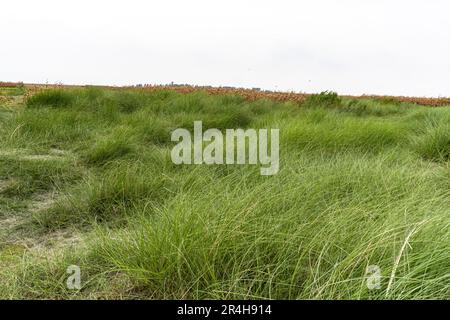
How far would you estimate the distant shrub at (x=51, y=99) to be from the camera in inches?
272

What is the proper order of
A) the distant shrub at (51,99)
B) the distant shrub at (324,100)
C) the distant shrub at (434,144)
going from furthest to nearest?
the distant shrub at (324,100) → the distant shrub at (51,99) → the distant shrub at (434,144)

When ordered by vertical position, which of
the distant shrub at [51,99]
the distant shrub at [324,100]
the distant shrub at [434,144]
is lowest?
the distant shrub at [434,144]

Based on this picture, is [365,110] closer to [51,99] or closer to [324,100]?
[324,100]

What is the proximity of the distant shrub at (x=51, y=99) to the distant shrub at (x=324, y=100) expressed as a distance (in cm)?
593

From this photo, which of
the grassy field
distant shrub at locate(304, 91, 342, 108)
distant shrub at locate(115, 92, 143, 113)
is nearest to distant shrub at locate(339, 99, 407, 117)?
distant shrub at locate(304, 91, 342, 108)

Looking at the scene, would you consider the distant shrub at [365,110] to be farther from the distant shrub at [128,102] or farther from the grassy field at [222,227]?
the grassy field at [222,227]

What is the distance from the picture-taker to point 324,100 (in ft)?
33.3

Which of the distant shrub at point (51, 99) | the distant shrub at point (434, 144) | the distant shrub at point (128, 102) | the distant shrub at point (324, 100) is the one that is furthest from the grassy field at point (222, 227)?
the distant shrub at point (324, 100)

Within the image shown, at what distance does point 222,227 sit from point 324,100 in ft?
30.0

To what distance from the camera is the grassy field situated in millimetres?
1496

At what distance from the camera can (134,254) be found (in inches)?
67.3

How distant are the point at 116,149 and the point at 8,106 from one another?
436cm

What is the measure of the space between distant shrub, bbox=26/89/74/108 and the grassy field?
9.25 ft

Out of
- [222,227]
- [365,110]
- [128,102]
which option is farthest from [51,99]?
[365,110]
